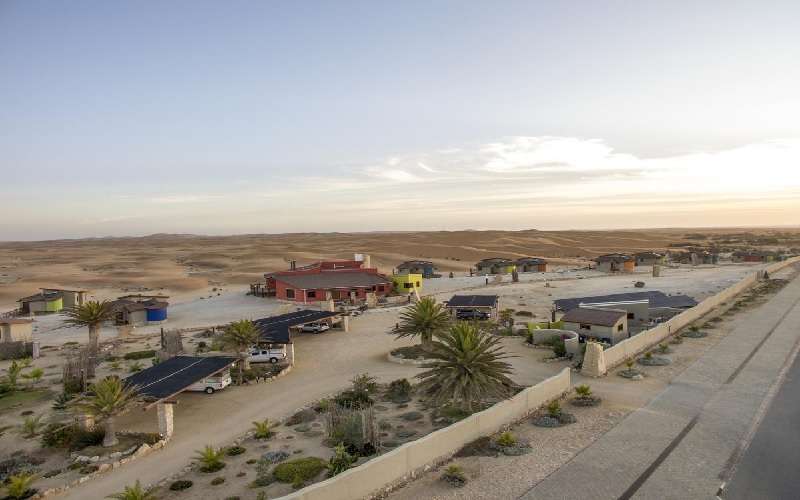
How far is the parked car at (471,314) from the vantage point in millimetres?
47281

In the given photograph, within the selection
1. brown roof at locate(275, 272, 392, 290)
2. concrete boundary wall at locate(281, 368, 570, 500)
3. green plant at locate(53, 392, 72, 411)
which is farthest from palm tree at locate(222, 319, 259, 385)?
brown roof at locate(275, 272, 392, 290)

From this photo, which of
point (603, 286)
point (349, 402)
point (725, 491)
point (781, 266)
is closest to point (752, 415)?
point (725, 491)

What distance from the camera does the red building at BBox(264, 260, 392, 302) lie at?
2361 inches

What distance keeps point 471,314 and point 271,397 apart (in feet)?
80.4

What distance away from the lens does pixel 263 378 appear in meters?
31.0

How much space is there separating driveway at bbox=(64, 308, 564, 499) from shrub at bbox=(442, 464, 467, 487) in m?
10.4

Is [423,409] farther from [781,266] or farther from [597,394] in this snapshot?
[781,266]

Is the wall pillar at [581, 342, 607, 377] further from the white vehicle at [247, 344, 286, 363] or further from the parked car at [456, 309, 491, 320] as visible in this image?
the white vehicle at [247, 344, 286, 363]

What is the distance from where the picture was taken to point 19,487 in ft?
56.7

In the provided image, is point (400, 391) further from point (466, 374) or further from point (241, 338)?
point (241, 338)

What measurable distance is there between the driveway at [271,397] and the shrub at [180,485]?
3.82 ft

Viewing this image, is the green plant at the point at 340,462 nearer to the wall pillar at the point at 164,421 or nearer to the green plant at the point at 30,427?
the wall pillar at the point at 164,421

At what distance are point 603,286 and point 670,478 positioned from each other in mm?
53911

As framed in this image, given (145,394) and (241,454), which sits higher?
(145,394)
